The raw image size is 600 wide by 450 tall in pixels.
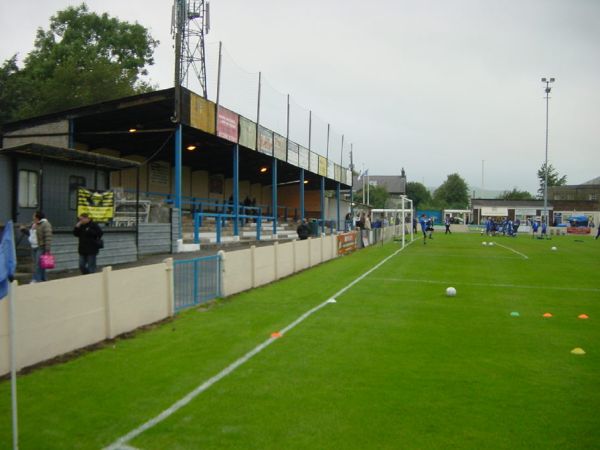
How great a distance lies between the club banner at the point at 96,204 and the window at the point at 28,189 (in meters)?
1.54

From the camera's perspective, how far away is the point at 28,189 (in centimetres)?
1602

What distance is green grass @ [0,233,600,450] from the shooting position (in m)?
4.96

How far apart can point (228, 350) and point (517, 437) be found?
169 inches

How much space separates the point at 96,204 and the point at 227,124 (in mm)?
10500

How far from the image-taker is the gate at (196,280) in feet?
37.5

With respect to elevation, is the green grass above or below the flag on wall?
below

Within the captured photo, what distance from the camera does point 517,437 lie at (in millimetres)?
4941

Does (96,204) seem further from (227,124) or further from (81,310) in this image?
(227,124)

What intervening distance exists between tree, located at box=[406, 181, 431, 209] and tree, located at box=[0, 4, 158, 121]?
2735 inches

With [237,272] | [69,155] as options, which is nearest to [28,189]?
[69,155]

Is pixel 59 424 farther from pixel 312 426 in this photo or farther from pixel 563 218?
pixel 563 218

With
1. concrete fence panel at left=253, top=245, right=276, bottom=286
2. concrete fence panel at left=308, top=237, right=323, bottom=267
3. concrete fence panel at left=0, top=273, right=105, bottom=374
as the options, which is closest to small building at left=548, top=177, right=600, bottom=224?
concrete fence panel at left=308, top=237, right=323, bottom=267

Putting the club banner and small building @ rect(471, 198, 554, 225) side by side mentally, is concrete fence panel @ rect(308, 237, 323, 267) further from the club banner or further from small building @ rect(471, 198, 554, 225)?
small building @ rect(471, 198, 554, 225)

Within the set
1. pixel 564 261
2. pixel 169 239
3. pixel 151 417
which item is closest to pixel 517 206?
pixel 564 261
